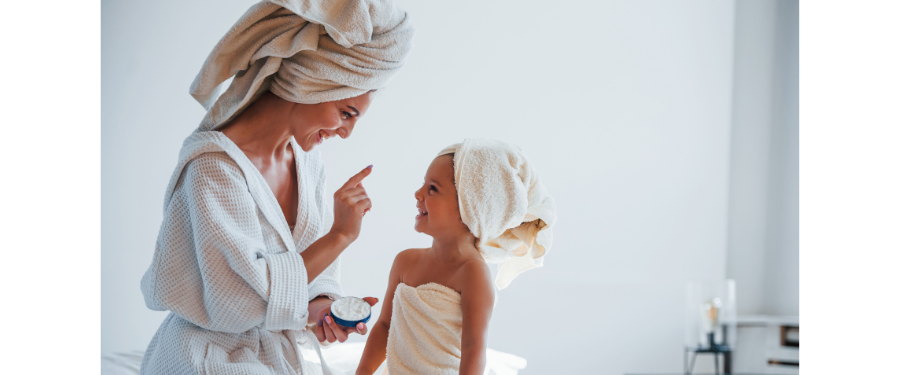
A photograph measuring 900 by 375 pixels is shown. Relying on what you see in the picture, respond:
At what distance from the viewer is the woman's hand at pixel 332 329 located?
1146 millimetres

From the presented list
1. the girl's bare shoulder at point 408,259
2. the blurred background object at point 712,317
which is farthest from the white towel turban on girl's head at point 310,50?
the blurred background object at point 712,317

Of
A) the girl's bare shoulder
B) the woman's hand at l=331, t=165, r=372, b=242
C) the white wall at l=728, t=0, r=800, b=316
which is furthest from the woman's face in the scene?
the white wall at l=728, t=0, r=800, b=316

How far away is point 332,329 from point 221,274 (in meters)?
0.24

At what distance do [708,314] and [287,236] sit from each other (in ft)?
5.42

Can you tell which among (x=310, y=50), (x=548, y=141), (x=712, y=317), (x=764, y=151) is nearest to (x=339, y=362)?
(x=310, y=50)

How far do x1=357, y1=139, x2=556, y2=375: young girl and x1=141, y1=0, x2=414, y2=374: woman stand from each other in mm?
114

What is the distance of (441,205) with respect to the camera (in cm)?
121

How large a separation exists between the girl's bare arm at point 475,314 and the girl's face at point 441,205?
92 mm

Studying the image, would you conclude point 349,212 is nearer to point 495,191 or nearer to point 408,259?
point 408,259

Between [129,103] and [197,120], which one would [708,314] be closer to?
[197,120]

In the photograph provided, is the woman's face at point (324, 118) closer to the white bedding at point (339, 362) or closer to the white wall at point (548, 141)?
the white bedding at point (339, 362)
